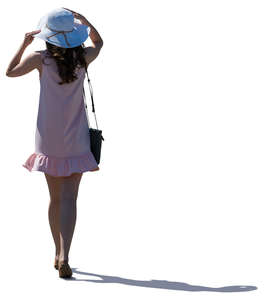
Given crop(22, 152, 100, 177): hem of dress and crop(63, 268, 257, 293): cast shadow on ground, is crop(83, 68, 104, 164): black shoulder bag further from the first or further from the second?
crop(63, 268, 257, 293): cast shadow on ground

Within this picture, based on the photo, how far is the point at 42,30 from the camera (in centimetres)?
786

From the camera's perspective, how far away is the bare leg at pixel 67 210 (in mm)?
8000

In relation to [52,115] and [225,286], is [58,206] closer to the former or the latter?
[52,115]

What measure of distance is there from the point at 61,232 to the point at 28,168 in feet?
1.94

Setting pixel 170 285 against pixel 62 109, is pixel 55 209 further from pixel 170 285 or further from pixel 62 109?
pixel 170 285

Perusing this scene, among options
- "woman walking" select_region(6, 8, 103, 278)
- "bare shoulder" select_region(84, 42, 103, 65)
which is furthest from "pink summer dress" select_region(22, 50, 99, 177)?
"bare shoulder" select_region(84, 42, 103, 65)

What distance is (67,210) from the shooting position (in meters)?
8.02

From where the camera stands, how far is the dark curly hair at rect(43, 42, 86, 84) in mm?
7785

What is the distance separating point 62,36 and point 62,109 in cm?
58

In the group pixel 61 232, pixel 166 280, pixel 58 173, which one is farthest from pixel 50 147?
pixel 166 280

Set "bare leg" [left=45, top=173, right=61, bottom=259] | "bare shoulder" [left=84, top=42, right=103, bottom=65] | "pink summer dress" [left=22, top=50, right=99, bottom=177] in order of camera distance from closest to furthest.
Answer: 1. "pink summer dress" [left=22, top=50, right=99, bottom=177]
2. "bare shoulder" [left=84, top=42, right=103, bottom=65]
3. "bare leg" [left=45, top=173, right=61, bottom=259]

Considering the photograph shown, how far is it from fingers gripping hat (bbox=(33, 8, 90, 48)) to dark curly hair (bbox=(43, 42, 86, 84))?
0.08 metres

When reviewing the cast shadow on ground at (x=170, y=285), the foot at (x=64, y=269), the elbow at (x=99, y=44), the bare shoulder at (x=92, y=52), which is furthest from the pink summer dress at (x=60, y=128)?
the cast shadow on ground at (x=170, y=285)

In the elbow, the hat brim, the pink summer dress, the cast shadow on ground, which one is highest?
the hat brim
